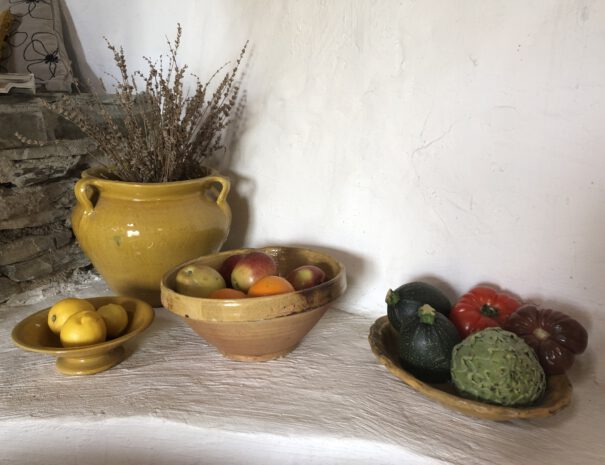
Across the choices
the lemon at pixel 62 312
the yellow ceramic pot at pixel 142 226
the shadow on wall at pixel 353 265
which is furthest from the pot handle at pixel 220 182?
the lemon at pixel 62 312

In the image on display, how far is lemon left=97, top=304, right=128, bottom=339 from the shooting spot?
1038 mm

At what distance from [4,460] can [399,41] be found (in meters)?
1.05

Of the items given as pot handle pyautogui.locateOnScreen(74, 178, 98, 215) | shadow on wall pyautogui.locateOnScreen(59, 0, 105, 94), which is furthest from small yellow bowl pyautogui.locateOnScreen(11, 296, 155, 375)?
shadow on wall pyautogui.locateOnScreen(59, 0, 105, 94)

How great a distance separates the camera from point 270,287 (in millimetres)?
980

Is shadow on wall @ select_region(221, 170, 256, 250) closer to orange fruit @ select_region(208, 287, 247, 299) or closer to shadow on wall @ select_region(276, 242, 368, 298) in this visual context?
shadow on wall @ select_region(276, 242, 368, 298)

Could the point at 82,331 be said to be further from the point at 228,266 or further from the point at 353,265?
the point at 353,265

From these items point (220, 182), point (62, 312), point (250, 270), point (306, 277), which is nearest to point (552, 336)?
point (306, 277)

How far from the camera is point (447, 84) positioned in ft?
3.47

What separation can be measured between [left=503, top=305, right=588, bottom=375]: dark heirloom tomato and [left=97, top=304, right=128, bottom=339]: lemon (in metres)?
0.71

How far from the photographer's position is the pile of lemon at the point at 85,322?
0.98 metres

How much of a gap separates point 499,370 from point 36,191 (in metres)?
1.08

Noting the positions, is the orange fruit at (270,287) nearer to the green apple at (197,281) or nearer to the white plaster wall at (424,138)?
the green apple at (197,281)

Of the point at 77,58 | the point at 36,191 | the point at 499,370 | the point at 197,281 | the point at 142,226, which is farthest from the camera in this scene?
the point at 77,58

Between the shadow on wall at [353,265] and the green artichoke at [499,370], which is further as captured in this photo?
the shadow on wall at [353,265]
